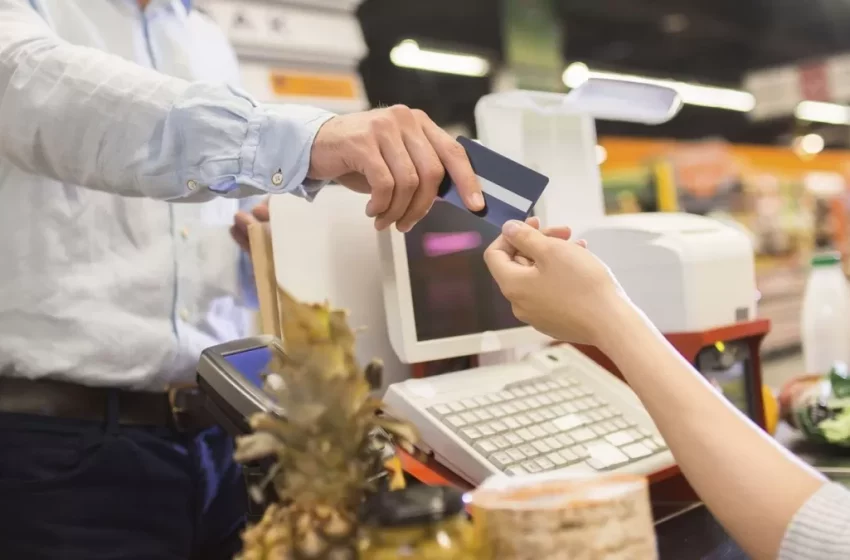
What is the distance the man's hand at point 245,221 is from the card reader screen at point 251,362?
1.23ft

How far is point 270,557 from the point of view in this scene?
1.88ft

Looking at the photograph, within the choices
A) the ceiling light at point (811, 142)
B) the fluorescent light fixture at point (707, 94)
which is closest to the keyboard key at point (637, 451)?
the fluorescent light fixture at point (707, 94)

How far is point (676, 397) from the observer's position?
2.58 ft

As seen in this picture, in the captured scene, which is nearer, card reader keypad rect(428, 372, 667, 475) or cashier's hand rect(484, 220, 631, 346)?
cashier's hand rect(484, 220, 631, 346)

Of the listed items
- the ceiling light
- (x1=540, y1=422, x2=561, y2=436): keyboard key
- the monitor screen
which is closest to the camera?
(x1=540, y1=422, x2=561, y2=436): keyboard key

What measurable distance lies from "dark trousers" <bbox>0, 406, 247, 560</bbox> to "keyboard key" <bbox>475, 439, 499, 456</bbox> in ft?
1.47

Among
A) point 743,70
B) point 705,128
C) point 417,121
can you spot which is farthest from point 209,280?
point 705,128

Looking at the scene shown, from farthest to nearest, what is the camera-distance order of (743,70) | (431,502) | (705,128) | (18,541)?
(705,128) < (743,70) < (18,541) < (431,502)

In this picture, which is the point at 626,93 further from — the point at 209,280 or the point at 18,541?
the point at 18,541

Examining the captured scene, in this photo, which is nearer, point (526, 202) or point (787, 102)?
point (526, 202)

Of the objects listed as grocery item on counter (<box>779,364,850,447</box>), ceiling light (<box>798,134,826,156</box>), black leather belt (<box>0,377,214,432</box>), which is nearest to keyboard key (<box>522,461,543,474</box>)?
black leather belt (<box>0,377,214,432</box>)

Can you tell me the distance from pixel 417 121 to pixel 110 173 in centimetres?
36

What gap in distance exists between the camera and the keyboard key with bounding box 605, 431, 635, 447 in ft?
3.70

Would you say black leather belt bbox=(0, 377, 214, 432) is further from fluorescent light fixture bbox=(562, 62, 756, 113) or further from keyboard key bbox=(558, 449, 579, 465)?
fluorescent light fixture bbox=(562, 62, 756, 113)
